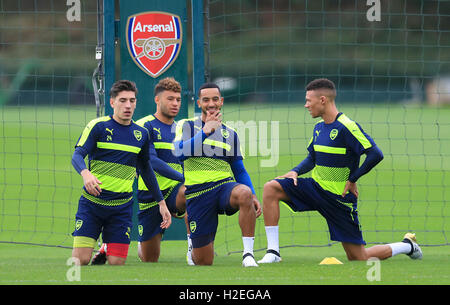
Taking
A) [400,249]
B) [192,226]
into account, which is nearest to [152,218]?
[192,226]

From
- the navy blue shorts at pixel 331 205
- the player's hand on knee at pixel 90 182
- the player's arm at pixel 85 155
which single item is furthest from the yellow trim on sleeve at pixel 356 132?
the player's hand on knee at pixel 90 182

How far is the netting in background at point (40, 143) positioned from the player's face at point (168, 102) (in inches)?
59.3

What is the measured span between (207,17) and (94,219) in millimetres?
3001

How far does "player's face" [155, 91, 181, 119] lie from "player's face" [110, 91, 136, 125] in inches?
32.6

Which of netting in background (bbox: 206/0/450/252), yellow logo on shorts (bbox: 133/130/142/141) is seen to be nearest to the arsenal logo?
netting in background (bbox: 206/0/450/252)

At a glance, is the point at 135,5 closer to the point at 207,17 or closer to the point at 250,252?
the point at 207,17

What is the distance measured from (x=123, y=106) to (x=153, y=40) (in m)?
2.03

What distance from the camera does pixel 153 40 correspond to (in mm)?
9539

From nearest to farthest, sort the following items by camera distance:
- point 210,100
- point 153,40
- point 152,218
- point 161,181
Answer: point 210,100
point 161,181
point 152,218
point 153,40

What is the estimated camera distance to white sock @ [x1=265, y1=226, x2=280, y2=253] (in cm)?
786

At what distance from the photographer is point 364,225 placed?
36.5 feet

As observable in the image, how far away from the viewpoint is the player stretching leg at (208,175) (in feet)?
24.6

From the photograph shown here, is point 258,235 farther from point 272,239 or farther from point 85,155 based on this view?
point 85,155
